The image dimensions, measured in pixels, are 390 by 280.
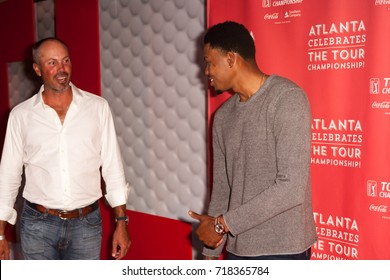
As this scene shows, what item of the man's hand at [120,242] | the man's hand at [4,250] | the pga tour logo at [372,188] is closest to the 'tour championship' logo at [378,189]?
the pga tour logo at [372,188]

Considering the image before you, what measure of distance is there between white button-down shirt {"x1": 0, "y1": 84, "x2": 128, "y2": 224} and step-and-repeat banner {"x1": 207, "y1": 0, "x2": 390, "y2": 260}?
1.02 metres

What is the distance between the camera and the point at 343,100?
2.16m

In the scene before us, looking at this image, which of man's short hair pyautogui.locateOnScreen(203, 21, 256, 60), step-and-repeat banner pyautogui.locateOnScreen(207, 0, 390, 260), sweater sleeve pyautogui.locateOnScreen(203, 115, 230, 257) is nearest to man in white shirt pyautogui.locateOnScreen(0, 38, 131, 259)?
sweater sleeve pyautogui.locateOnScreen(203, 115, 230, 257)

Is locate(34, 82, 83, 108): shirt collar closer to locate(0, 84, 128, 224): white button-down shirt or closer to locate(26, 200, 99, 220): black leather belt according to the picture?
locate(0, 84, 128, 224): white button-down shirt

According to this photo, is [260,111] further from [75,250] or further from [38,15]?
[38,15]

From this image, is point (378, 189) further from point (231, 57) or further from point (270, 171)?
point (231, 57)

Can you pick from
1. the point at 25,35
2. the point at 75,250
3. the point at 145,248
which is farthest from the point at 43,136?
the point at 25,35

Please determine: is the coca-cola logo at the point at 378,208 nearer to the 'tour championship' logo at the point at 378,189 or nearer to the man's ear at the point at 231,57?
the 'tour championship' logo at the point at 378,189

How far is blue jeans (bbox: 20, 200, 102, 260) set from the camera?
2.32 m

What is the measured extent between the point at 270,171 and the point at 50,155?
1.19 metres

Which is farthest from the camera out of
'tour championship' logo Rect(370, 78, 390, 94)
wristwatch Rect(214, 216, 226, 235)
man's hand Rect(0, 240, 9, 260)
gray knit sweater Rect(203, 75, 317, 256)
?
man's hand Rect(0, 240, 9, 260)

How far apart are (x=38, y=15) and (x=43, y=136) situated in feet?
6.31

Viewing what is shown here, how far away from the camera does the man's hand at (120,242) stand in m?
2.35

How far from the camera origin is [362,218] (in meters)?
2.15
